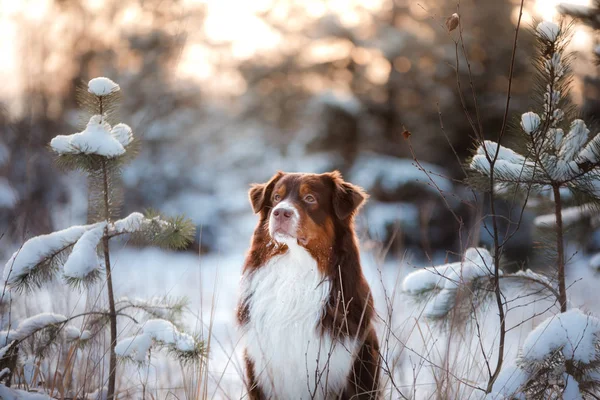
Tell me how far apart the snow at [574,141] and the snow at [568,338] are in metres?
0.88

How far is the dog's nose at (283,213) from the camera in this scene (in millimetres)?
3381

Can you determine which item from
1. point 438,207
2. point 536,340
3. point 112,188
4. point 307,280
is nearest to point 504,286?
point 536,340

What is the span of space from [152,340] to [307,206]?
1288 millimetres

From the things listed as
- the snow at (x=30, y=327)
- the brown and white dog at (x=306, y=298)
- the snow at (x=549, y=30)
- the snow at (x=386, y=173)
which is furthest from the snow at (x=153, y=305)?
the snow at (x=386, y=173)

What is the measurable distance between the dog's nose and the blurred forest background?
8031 millimetres

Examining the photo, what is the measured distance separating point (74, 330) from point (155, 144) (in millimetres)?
12877

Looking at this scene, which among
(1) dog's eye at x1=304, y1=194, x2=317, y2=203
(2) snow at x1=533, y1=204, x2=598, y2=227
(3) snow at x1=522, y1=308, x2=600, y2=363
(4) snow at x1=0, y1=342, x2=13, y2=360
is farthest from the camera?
(2) snow at x1=533, y1=204, x2=598, y2=227

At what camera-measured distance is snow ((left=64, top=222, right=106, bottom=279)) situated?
2.79 meters

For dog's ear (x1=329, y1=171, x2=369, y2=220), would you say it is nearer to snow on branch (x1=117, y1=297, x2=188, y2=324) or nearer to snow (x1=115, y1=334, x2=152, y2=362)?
snow on branch (x1=117, y1=297, x2=188, y2=324)

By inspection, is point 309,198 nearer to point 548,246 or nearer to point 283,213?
point 283,213

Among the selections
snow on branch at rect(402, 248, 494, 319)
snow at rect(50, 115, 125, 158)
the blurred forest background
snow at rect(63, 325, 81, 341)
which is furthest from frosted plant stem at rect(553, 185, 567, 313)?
the blurred forest background

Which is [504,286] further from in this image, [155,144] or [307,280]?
[155,144]

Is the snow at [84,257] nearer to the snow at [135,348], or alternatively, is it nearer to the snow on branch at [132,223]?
the snow on branch at [132,223]

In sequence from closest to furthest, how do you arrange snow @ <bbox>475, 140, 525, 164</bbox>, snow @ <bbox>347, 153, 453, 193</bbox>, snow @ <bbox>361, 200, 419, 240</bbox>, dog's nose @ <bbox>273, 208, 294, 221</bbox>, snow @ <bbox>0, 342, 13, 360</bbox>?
snow @ <bbox>0, 342, 13, 360</bbox> < snow @ <bbox>475, 140, 525, 164</bbox> < dog's nose @ <bbox>273, 208, 294, 221</bbox> < snow @ <bbox>361, 200, 419, 240</bbox> < snow @ <bbox>347, 153, 453, 193</bbox>
